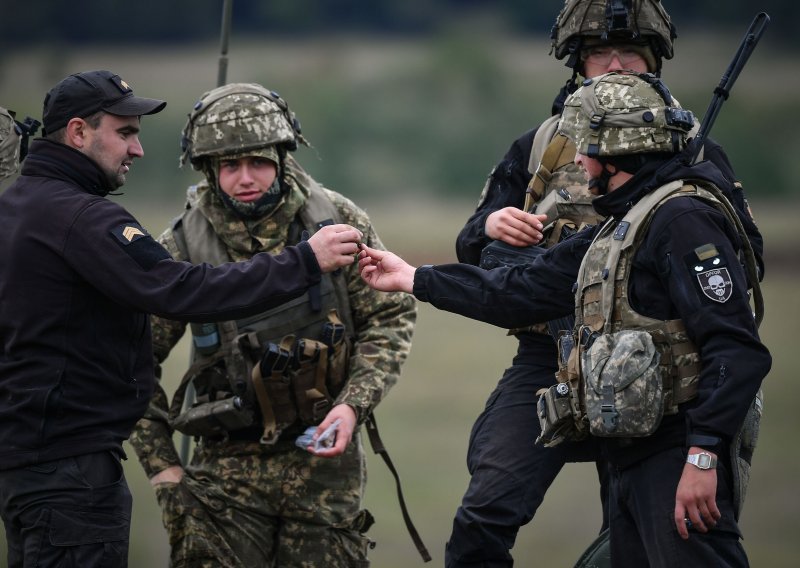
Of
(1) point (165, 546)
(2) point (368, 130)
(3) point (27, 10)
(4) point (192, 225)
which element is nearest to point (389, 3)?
(2) point (368, 130)

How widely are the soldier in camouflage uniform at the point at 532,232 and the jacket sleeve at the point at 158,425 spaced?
1354 mm

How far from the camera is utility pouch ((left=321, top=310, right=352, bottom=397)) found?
21.5 ft

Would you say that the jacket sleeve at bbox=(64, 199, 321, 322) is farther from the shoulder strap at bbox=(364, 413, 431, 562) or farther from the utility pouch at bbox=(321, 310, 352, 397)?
the shoulder strap at bbox=(364, 413, 431, 562)

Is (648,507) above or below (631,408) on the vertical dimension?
below

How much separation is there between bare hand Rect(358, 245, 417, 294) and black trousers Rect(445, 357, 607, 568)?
763mm

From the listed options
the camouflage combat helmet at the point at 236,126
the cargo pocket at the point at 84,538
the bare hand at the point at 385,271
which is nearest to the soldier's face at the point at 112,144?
the camouflage combat helmet at the point at 236,126

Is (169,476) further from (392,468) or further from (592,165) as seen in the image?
(592,165)

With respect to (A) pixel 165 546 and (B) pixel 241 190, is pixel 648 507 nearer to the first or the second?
(B) pixel 241 190

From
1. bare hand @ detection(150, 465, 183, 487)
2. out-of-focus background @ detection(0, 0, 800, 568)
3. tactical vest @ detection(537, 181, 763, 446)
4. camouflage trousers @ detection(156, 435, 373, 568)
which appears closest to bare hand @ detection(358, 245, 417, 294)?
tactical vest @ detection(537, 181, 763, 446)

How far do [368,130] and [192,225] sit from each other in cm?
2301

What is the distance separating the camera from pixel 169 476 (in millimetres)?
6598

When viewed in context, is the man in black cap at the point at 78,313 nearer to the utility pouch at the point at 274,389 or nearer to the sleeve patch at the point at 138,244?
the sleeve patch at the point at 138,244

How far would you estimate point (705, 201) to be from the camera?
503cm

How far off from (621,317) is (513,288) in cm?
62
